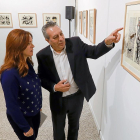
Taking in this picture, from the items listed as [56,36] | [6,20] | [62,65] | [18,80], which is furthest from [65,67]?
[6,20]

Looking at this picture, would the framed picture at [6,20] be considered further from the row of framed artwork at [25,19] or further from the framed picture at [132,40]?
the framed picture at [132,40]

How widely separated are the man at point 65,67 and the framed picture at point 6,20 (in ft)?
11.6

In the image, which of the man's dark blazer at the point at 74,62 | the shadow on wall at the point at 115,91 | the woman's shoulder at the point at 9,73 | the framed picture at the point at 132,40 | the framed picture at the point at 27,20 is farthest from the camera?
the framed picture at the point at 27,20

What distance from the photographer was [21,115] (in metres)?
1.21

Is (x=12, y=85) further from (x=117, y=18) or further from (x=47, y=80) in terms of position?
(x=117, y=18)

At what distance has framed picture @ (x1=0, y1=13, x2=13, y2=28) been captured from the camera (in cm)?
441

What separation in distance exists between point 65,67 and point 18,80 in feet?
1.68

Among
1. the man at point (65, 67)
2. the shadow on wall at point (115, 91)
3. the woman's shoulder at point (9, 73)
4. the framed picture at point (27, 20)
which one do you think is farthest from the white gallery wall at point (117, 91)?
the framed picture at point (27, 20)

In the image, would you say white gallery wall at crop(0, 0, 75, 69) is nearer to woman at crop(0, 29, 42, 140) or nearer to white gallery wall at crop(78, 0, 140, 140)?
white gallery wall at crop(78, 0, 140, 140)

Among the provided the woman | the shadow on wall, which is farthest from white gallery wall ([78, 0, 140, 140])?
the woman

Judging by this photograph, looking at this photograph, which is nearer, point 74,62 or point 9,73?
point 9,73

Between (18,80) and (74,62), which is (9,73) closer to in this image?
(18,80)

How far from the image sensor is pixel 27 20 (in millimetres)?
4527

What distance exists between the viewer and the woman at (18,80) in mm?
1133
